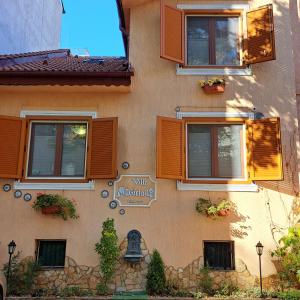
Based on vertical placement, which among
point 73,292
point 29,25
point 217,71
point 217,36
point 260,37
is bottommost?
point 73,292

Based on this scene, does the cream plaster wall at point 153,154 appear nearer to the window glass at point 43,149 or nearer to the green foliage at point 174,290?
the green foliage at point 174,290

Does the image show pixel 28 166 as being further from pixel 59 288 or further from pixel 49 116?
pixel 59 288

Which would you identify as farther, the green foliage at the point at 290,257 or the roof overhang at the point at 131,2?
the roof overhang at the point at 131,2

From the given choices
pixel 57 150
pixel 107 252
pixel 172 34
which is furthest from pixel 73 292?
pixel 172 34

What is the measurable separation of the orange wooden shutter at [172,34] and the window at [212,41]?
1.22 ft

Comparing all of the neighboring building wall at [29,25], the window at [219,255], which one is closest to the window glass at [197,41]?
the window at [219,255]

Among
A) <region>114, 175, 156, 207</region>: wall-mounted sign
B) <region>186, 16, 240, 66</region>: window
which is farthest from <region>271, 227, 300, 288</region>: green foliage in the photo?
<region>186, 16, 240, 66</region>: window

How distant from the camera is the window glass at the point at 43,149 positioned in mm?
11312

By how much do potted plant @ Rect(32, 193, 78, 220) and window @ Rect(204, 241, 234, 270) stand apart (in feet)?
10.2

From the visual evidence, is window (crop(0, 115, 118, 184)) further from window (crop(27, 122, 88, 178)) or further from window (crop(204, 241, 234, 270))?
window (crop(204, 241, 234, 270))

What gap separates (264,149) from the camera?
35.9 ft

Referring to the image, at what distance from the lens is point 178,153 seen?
1103 cm

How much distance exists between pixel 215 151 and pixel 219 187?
912 millimetres

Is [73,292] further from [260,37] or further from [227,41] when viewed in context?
[260,37]
